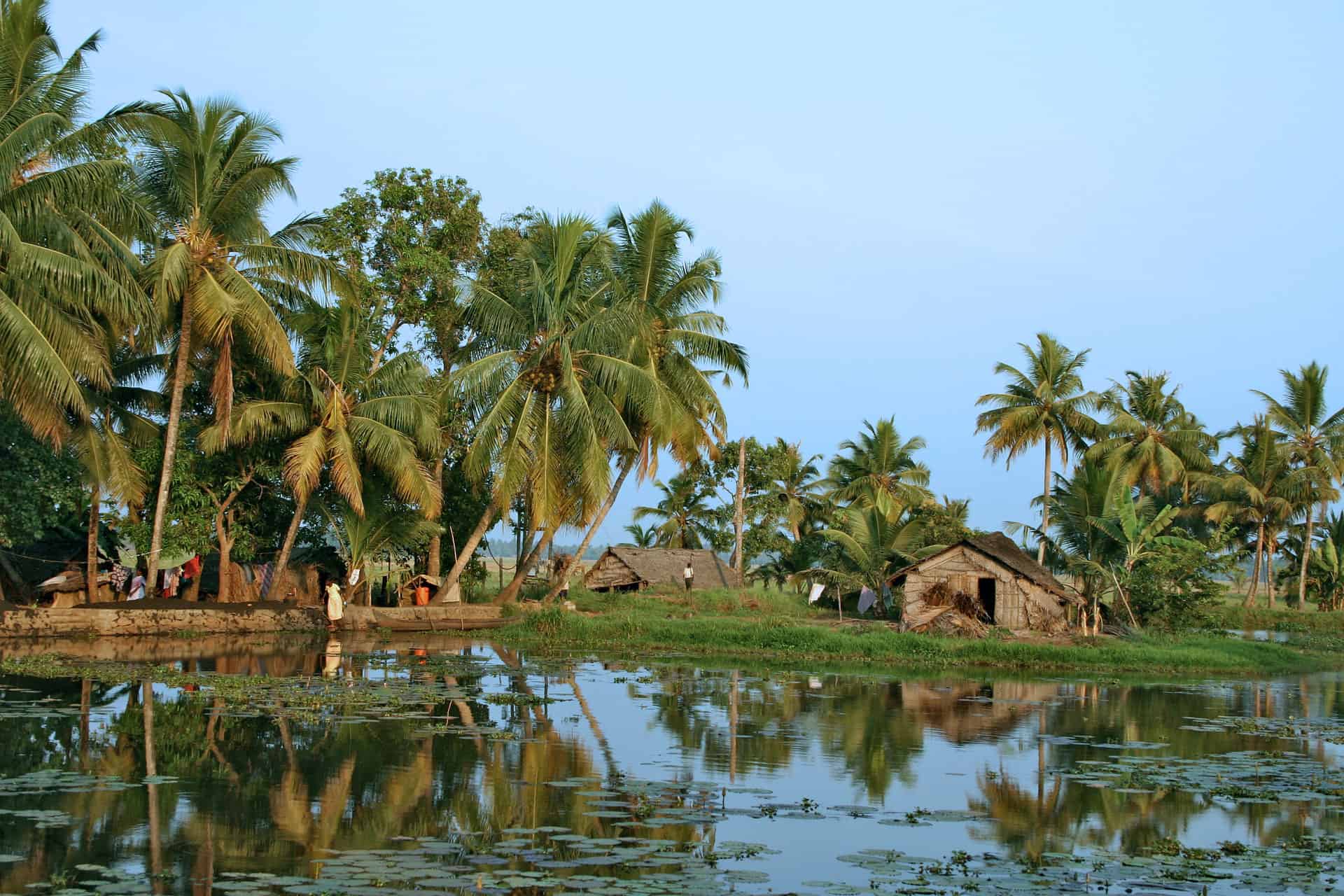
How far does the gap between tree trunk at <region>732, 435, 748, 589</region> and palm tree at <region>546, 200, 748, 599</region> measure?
730 centimetres

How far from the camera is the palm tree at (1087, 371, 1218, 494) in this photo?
39719mm

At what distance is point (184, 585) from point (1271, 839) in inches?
907

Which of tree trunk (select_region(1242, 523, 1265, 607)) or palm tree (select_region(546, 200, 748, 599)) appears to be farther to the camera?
tree trunk (select_region(1242, 523, 1265, 607))

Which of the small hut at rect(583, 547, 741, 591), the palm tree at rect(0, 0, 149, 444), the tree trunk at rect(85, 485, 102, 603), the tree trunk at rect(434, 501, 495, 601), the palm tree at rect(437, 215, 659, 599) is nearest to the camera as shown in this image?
the palm tree at rect(0, 0, 149, 444)

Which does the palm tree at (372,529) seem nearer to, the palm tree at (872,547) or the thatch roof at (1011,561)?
the palm tree at (872,547)

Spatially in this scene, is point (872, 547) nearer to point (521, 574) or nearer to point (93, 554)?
point (521, 574)

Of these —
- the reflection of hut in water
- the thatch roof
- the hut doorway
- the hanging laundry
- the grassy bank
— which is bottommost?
the reflection of hut in water

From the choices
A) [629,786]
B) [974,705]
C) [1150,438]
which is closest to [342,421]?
[974,705]

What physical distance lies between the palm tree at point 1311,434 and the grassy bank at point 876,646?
16.0m

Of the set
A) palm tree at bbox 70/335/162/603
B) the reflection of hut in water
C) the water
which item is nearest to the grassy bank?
the reflection of hut in water

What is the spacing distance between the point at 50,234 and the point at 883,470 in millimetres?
26622

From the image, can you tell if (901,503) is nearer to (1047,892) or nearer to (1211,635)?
(1211,635)

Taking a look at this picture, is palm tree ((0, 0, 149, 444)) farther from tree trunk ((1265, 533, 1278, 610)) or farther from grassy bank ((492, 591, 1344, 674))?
tree trunk ((1265, 533, 1278, 610))

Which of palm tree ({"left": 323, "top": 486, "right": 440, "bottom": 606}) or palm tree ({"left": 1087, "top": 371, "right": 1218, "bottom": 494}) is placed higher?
palm tree ({"left": 1087, "top": 371, "right": 1218, "bottom": 494})
